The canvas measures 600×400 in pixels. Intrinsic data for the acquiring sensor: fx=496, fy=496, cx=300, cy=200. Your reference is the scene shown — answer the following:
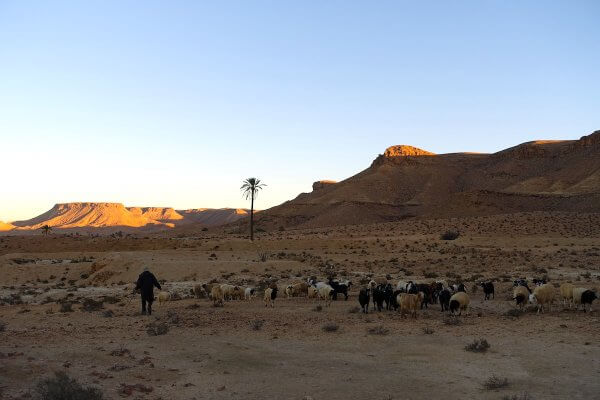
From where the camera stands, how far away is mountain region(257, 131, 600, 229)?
336 feet

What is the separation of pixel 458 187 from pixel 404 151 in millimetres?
31338

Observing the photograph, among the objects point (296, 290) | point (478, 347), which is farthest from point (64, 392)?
point (296, 290)

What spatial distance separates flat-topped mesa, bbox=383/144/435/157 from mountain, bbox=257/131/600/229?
1.48ft

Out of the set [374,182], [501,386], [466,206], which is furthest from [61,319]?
[374,182]

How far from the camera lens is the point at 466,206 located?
102 meters

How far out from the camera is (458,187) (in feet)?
428

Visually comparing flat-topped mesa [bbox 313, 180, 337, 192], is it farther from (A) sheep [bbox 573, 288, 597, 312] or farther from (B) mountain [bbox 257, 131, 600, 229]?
(A) sheep [bbox 573, 288, 597, 312]

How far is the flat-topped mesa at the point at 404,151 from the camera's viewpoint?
155 metres

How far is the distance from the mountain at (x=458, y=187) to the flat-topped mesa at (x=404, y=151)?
45 centimetres

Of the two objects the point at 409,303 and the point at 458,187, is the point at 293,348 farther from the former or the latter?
the point at 458,187

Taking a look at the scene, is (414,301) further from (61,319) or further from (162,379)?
(61,319)

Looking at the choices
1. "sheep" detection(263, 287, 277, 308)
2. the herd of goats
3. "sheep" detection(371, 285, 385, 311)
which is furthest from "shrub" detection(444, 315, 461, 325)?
→ "sheep" detection(263, 287, 277, 308)

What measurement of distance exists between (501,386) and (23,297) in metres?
24.2

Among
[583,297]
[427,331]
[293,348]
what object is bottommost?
[293,348]
